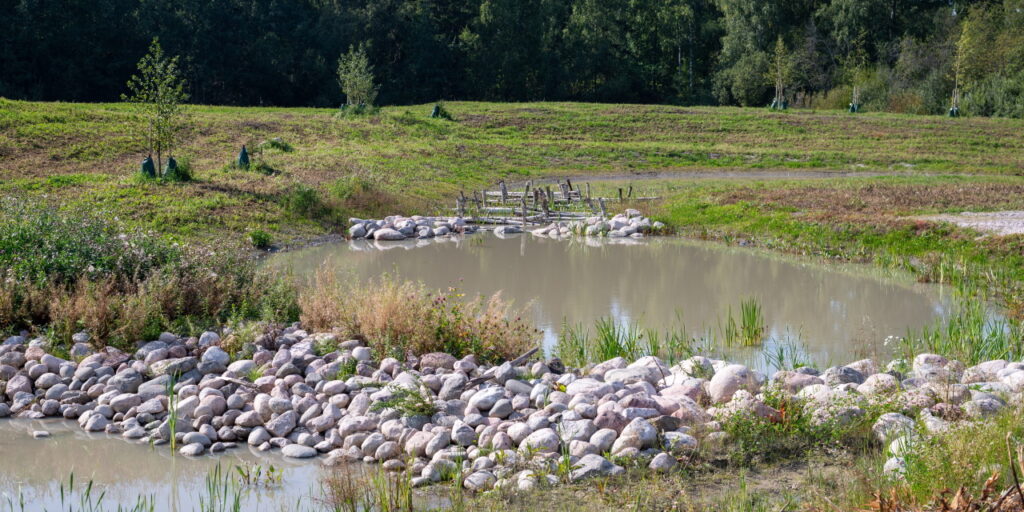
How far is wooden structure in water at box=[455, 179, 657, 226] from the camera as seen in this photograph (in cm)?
2442

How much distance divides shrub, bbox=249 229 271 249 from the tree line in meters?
39.7

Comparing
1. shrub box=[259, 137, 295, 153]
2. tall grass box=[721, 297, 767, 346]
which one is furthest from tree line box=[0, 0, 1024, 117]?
tall grass box=[721, 297, 767, 346]

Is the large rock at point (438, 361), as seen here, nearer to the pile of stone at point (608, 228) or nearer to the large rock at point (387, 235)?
the large rock at point (387, 235)

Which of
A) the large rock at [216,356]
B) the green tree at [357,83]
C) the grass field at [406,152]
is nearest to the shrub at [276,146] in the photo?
the grass field at [406,152]

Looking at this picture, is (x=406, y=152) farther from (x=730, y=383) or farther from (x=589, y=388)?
(x=730, y=383)

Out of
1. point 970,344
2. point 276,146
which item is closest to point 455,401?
point 970,344

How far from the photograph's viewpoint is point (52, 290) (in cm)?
1071

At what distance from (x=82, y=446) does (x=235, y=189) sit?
51.9 feet

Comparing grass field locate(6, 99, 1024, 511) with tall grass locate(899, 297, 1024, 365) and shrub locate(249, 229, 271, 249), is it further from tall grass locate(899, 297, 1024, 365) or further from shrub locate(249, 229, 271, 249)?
shrub locate(249, 229, 271, 249)

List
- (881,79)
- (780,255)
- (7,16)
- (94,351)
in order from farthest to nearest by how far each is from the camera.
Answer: (881,79), (7,16), (780,255), (94,351)

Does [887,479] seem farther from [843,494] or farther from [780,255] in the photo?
[780,255]

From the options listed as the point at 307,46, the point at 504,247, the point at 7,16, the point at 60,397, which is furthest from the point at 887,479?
the point at 307,46

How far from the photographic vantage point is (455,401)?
26.9 feet

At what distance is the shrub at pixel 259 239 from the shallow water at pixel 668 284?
0.71 m
